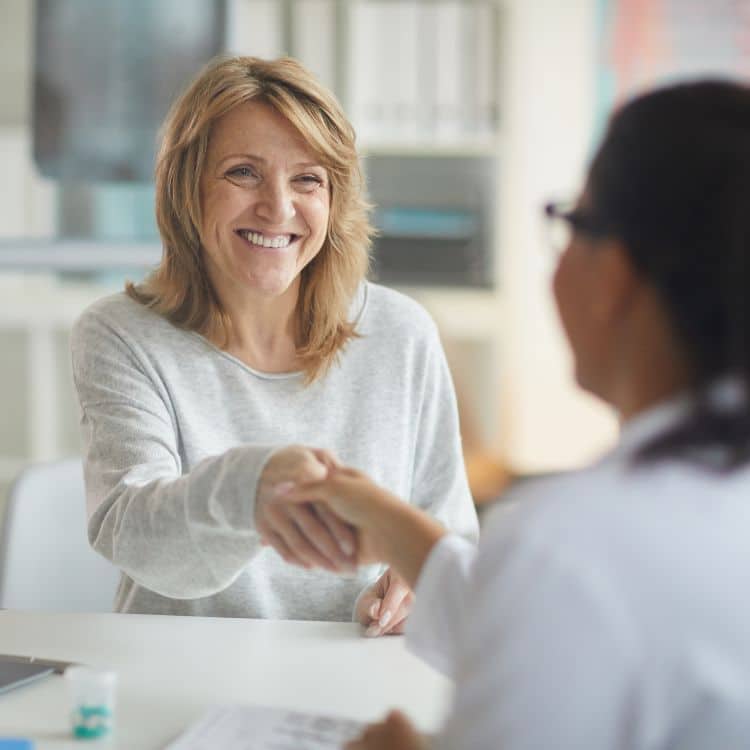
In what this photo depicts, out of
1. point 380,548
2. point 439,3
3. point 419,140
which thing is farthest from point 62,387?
point 380,548

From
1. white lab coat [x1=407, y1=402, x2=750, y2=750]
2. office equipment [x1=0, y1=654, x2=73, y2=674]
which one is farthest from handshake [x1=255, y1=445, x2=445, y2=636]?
white lab coat [x1=407, y1=402, x2=750, y2=750]

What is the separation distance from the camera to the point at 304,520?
1.20 meters

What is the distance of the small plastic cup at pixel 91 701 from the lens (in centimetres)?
109

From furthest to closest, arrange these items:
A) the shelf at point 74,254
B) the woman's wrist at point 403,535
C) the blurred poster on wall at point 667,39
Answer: the blurred poster on wall at point 667,39 → the shelf at point 74,254 → the woman's wrist at point 403,535

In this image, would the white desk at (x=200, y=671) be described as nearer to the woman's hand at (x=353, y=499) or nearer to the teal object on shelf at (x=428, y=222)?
the woman's hand at (x=353, y=499)

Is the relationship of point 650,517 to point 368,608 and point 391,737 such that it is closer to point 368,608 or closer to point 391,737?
point 391,737

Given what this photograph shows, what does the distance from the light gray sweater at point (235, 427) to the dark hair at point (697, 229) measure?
0.74 metres

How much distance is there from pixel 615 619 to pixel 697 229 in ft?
0.78

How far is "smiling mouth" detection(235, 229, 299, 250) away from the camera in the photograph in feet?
5.54

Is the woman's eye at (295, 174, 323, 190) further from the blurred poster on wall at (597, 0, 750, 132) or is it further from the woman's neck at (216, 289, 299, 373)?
the blurred poster on wall at (597, 0, 750, 132)

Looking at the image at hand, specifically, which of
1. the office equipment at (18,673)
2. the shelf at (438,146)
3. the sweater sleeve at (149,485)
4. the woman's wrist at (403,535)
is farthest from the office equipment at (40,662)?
the shelf at (438,146)

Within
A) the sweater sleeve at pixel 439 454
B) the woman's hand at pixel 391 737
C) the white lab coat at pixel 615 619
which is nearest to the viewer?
the white lab coat at pixel 615 619

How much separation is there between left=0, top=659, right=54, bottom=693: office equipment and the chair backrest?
22.0 inches

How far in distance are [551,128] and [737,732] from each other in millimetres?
3097
